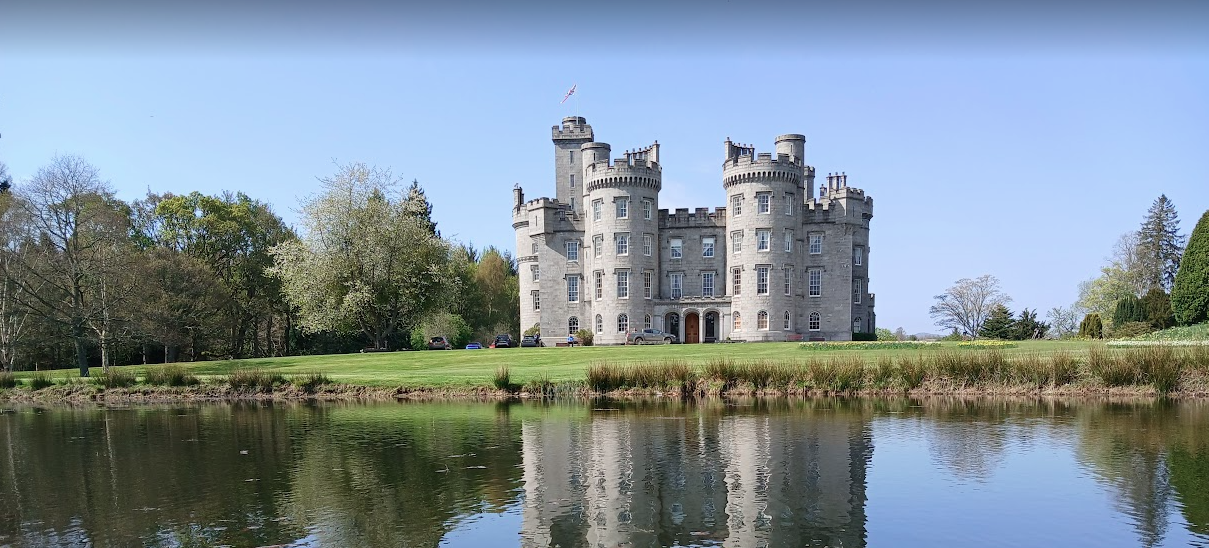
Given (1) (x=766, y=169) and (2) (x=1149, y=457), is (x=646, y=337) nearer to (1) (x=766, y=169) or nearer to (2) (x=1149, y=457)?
(1) (x=766, y=169)

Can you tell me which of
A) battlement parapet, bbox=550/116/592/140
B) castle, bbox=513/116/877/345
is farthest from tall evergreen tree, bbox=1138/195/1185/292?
battlement parapet, bbox=550/116/592/140

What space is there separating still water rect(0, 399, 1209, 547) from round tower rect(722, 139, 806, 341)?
122 feet

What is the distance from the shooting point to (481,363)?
37.2 meters

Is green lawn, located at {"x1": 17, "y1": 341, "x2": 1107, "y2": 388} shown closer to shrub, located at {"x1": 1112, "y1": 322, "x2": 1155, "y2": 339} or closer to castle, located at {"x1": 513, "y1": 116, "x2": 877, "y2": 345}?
shrub, located at {"x1": 1112, "y1": 322, "x2": 1155, "y2": 339}

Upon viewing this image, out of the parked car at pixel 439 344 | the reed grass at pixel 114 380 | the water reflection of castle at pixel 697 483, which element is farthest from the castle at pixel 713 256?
the water reflection of castle at pixel 697 483

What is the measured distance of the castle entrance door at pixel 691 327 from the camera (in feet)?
202

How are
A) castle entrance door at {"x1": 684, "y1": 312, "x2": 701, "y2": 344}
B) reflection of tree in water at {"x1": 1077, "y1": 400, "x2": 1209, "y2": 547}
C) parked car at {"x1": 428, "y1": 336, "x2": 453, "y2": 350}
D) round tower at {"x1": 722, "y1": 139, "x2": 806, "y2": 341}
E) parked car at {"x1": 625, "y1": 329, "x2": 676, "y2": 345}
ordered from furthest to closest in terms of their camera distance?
parked car at {"x1": 428, "y1": 336, "x2": 453, "y2": 350} < castle entrance door at {"x1": 684, "y1": 312, "x2": 701, "y2": 344} < round tower at {"x1": 722, "y1": 139, "x2": 806, "y2": 341} < parked car at {"x1": 625, "y1": 329, "x2": 676, "y2": 345} < reflection of tree in water at {"x1": 1077, "y1": 400, "x2": 1209, "y2": 547}

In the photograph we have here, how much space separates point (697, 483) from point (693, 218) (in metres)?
50.4

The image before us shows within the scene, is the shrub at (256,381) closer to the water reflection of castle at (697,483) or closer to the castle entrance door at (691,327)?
the water reflection of castle at (697,483)

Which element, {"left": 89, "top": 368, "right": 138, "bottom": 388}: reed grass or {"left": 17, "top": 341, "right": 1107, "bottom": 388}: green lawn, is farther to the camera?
{"left": 89, "top": 368, "right": 138, "bottom": 388}: reed grass

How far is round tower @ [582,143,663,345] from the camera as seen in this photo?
5975 centimetres

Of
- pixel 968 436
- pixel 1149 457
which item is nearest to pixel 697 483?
pixel 968 436

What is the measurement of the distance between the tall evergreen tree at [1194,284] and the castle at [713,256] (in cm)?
2007

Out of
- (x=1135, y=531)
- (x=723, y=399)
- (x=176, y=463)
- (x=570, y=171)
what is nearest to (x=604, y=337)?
(x=570, y=171)
